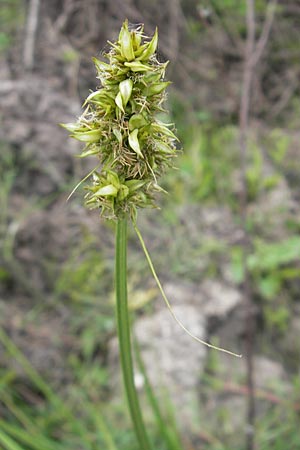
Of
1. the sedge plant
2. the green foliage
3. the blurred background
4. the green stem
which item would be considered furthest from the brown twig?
the green foliage

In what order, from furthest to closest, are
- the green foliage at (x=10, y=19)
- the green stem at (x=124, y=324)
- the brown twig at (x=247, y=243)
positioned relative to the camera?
1. the green foliage at (x=10, y=19)
2. the brown twig at (x=247, y=243)
3. the green stem at (x=124, y=324)

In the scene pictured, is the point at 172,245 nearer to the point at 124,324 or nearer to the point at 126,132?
the point at 124,324

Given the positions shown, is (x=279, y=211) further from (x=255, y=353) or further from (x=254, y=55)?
(x=254, y=55)

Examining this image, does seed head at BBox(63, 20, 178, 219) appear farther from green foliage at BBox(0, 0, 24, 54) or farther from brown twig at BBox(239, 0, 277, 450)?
green foliage at BBox(0, 0, 24, 54)

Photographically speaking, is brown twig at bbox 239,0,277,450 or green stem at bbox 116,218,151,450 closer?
green stem at bbox 116,218,151,450

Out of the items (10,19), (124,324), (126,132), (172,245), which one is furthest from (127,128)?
(10,19)

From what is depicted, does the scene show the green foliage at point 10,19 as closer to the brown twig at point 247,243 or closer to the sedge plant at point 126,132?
the brown twig at point 247,243

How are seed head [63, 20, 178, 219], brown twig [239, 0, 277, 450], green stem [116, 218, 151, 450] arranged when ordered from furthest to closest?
brown twig [239, 0, 277, 450] → green stem [116, 218, 151, 450] → seed head [63, 20, 178, 219]

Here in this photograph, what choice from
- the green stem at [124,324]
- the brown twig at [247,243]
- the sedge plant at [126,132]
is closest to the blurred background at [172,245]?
the brown twig at [247,243]
